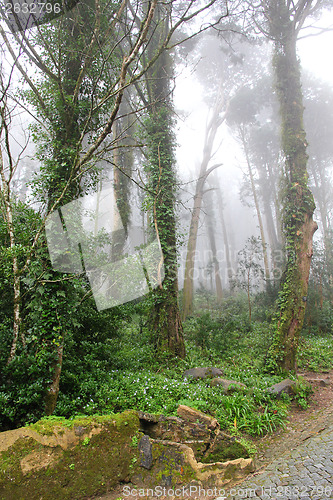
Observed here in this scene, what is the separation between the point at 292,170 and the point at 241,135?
17.2m

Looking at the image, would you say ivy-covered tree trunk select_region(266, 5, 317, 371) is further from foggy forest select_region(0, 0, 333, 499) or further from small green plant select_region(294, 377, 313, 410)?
small green plant select_region(294, 377, 313, 410)

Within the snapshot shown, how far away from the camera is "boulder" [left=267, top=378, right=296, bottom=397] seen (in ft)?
17.6

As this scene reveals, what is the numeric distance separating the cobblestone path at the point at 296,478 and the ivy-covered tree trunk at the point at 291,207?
3.61 meters

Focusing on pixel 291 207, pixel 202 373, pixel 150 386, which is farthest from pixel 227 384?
pixel 291 207

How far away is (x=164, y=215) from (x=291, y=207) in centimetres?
360

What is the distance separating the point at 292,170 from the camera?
26.6 feet

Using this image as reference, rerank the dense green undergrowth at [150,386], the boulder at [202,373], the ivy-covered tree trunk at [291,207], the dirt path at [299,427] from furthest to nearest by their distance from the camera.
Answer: the ivy-covered tree trunk at [291,207] < the boulder at [202,373] < the dense green undergrowth at [150,386] < the dirt path at [299,427]

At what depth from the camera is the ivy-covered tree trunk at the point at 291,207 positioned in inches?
282

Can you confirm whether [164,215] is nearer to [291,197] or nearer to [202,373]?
[291,197]

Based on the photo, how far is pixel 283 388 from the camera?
554cm

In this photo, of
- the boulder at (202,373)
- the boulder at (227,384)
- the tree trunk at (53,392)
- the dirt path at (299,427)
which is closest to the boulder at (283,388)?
the dirt path at (299,427)

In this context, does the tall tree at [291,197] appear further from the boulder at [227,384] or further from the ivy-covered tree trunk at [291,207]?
the boulder at [227,384]

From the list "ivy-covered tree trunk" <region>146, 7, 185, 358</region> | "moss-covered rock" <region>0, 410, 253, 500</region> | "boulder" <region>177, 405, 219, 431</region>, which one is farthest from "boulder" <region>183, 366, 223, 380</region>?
"moss-covered rock" <region>0, 410, 253, 500</region>

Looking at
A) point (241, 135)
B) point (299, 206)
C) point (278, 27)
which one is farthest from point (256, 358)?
point (241, 135)
